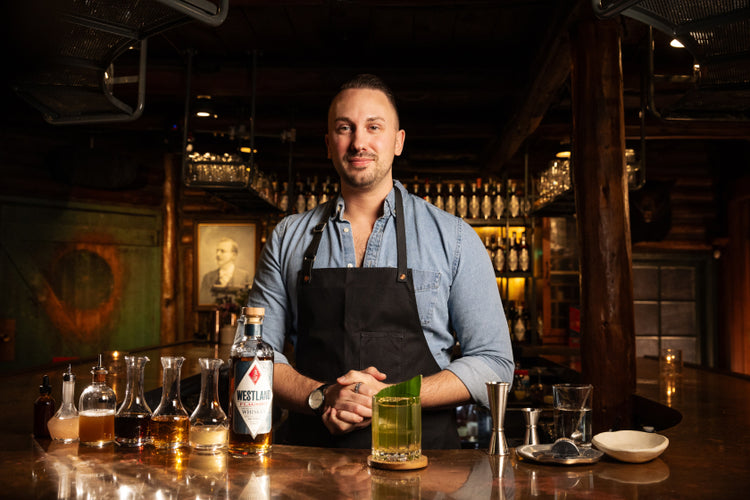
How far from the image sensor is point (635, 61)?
520 cm

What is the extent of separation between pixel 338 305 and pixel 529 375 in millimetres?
3507

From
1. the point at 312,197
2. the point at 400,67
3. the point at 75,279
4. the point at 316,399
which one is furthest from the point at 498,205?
the point at 316,399

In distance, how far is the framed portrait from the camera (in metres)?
8.36

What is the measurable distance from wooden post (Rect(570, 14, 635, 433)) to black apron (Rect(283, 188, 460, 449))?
1720 millimetres

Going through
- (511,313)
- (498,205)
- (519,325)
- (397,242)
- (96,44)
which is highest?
(498,205)

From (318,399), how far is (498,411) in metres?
0.48

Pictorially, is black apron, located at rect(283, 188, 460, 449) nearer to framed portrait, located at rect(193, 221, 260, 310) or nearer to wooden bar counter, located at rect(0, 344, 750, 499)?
wooden bar counter, located at rect(0, 344, 750, 499)

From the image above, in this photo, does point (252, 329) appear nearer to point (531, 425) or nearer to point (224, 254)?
point (531, 425)

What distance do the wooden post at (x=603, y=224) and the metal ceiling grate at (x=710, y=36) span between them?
1.29m

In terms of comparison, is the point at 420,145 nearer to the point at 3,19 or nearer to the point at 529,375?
the point at 529,375

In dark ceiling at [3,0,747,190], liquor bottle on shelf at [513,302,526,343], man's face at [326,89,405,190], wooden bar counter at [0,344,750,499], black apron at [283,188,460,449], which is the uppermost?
dark ceiling at [3,0,747,190]

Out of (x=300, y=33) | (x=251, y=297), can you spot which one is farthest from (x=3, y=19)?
(x=300, y=33)

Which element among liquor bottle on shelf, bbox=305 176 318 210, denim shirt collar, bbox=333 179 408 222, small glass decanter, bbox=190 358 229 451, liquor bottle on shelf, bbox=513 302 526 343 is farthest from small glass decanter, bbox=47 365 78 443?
liquor bottle on shelf, bbox=513 302 526 343

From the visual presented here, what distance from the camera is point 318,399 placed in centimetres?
174
